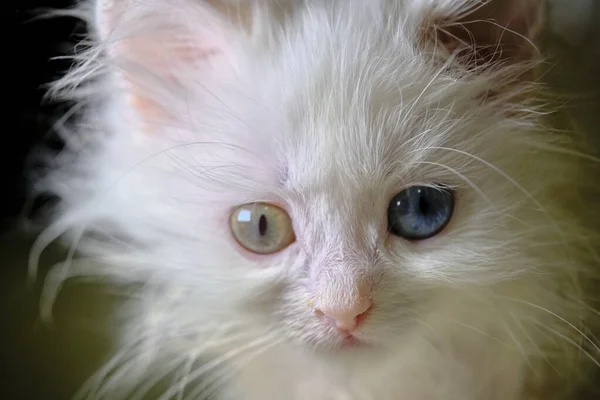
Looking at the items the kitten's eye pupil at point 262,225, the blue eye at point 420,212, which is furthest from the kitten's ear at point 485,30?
the kitten's eye pupil at point 262,225

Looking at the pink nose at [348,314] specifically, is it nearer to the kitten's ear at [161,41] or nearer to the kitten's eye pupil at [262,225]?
the kitten's eye pupil at [262,225]

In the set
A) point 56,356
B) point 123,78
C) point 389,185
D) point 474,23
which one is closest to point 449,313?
point 389,185

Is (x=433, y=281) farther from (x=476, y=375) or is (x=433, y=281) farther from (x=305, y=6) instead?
(x=305, y=6)

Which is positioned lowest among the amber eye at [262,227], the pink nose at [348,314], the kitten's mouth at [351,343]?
the kitten's mouth at [351,343]

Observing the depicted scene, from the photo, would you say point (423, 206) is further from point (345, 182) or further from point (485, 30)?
point (485, 30)

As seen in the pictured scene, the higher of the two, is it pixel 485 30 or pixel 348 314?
pixel 485 30

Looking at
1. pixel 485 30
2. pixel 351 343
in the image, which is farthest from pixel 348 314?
pixel 485 30

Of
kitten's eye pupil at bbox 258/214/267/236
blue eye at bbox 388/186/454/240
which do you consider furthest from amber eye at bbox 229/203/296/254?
blue eye at bbox 388/186/454/240
